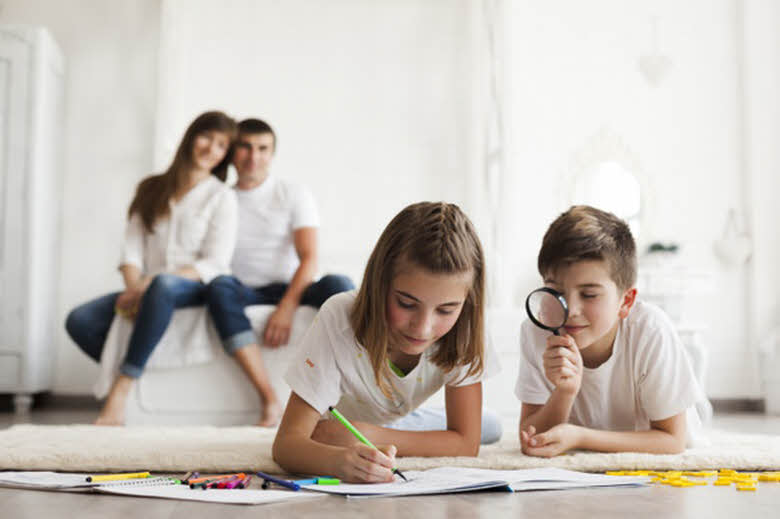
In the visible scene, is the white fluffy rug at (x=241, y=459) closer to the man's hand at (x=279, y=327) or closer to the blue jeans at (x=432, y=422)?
the blue jeans at (x=432, y=422)

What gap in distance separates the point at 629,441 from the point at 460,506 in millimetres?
602

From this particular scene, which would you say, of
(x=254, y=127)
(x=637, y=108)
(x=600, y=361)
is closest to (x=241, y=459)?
(x=600, y=361)

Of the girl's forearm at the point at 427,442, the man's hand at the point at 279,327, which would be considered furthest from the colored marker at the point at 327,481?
the man's hand at the point at 279,327

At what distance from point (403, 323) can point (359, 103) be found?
3.54 m

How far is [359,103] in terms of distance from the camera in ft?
15.3

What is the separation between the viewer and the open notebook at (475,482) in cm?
113

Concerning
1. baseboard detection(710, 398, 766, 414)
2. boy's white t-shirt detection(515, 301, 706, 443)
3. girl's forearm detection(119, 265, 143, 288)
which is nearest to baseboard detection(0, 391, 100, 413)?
girl's forearm detection(119, 265, 143, 288)

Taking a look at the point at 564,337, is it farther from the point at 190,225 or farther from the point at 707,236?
the point at 707,236

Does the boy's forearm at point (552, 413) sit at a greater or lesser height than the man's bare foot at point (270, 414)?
greater

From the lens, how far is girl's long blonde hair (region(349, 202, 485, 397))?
1281mm

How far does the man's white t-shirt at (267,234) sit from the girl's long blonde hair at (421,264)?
1.61 metres

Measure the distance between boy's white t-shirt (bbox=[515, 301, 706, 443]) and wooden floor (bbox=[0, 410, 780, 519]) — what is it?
0.33 m

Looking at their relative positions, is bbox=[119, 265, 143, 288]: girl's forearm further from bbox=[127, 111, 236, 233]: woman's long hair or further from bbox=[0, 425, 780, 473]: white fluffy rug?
bbox=[0, 425, 780, 473]: white fluffy rug

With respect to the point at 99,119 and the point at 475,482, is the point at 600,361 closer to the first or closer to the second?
the point at 475,482
